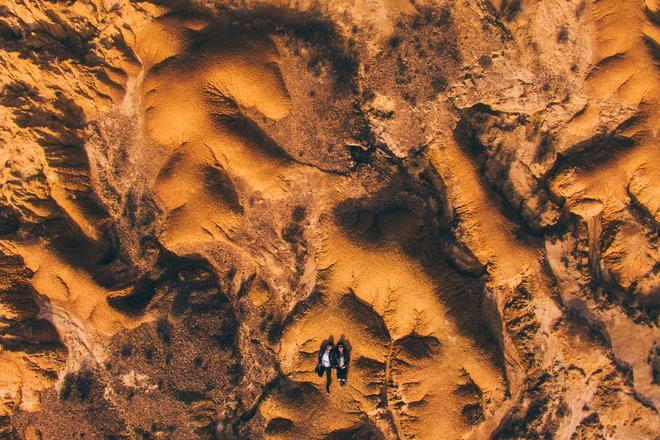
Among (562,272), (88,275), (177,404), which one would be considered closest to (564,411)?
(562,272)

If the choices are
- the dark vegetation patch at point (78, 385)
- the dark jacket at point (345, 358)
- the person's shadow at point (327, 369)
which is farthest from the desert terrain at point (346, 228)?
the dark jacket at point (345, 358)

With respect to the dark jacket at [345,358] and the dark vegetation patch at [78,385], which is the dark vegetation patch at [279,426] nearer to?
the dark jacket at [345,358]

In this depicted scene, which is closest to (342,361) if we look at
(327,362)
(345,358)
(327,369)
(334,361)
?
(345,358)

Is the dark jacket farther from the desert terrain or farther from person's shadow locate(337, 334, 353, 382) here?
the desert terrain

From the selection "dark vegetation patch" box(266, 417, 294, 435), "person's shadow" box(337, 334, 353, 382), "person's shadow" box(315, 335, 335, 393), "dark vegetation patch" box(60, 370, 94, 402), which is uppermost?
"person's shadow" box(337, 334, 353, 382)

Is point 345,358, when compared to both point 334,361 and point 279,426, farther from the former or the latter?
point 279,426

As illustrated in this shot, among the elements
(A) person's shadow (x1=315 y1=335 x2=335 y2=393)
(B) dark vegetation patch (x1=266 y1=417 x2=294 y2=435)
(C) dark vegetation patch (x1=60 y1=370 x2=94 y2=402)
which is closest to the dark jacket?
(A) person's shadow (x1=315 y1=335 x2=335 y2=393)

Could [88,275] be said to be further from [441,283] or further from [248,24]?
[441,283]
